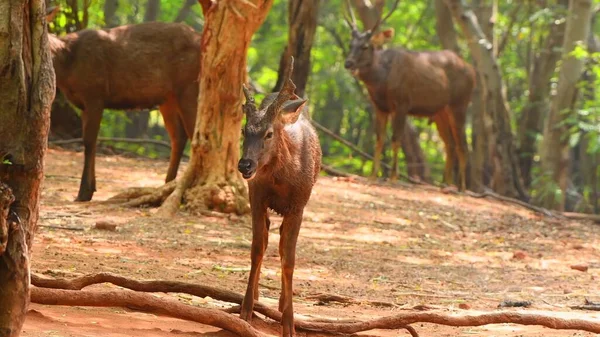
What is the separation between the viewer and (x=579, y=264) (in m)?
10.7

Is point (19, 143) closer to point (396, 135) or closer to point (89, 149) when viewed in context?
point (89, 149)

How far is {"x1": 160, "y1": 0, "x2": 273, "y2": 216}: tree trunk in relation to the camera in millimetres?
11094

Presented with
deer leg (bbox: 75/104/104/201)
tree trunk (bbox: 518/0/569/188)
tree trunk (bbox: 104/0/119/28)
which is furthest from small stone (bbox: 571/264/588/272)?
tree trunk (bbox: 104/0/119/28)

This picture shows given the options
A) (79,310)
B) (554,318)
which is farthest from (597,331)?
(79,310)

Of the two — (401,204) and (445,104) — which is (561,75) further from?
(401,204)

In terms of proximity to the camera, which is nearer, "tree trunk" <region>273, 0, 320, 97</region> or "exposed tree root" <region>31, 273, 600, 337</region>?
"exposed tree root" <region>31, 273, 600, 337</region>

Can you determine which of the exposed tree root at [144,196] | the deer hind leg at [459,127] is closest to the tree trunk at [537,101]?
the deer hind leg at [459,127]

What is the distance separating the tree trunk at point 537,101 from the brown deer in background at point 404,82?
317 centimetres

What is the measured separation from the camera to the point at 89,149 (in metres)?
12.0

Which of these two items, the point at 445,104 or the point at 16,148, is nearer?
the point at 16,148

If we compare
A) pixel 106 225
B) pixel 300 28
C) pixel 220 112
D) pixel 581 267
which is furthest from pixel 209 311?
pixel 300 28

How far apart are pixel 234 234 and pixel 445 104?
8138mm

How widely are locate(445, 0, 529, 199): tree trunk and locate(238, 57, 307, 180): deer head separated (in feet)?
42.1

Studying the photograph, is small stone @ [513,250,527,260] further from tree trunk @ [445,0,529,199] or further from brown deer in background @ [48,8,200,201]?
tree trunk @ [445,0,529,199]
